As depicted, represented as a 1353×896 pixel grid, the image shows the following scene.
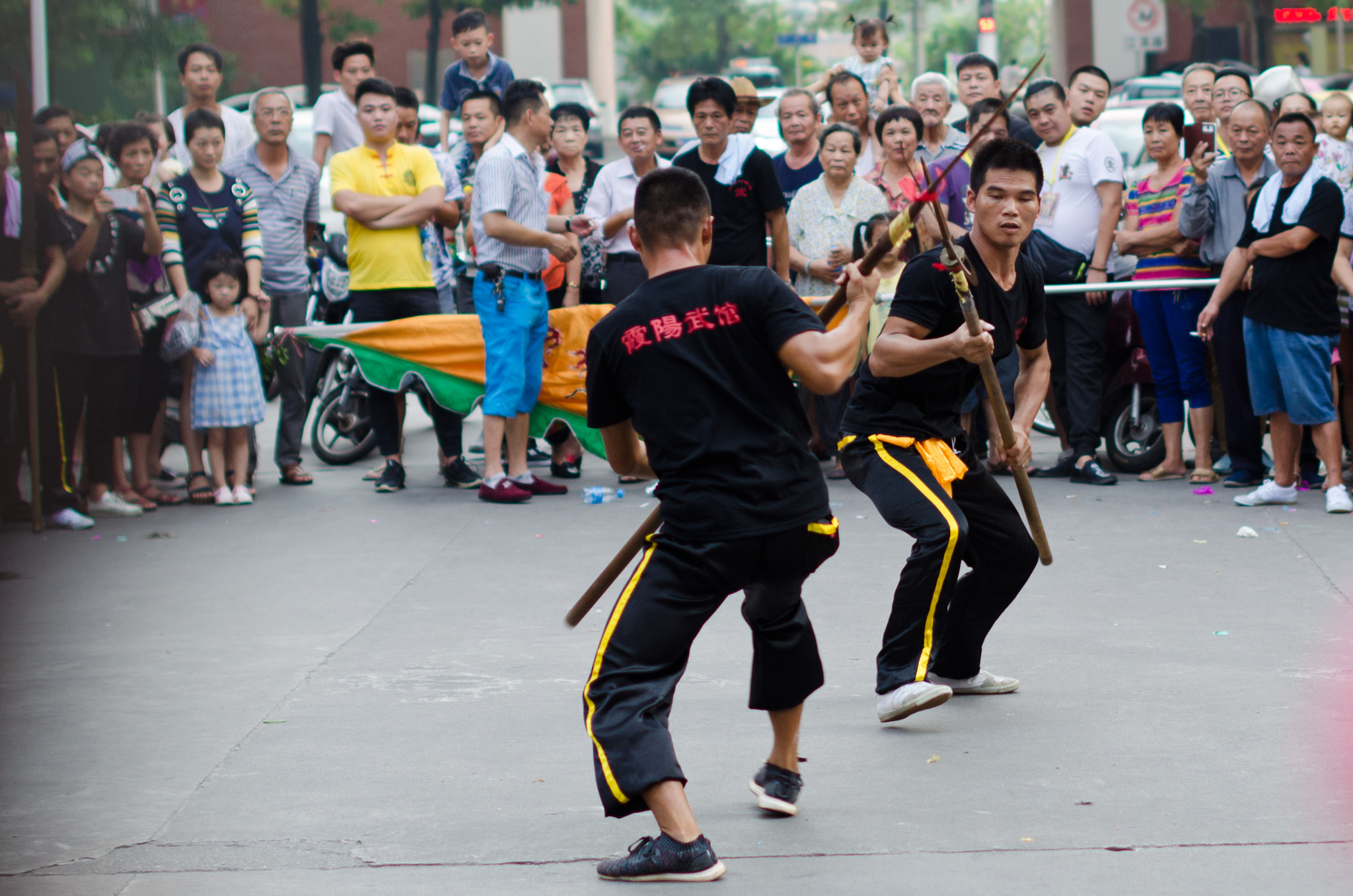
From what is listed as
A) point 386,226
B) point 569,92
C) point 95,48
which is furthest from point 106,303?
point 569,92

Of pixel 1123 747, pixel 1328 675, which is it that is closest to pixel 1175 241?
pixel 1328 675

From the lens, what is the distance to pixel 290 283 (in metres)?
9.66

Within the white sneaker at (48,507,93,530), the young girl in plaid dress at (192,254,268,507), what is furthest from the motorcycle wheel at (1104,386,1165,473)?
the white sneaker at (48,507,93,530)

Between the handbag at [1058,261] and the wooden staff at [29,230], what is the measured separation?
18.3 feet

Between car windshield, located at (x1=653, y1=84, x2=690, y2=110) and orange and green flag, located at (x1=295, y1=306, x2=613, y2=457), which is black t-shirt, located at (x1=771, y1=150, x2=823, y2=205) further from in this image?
car windshield, located at (x1=653, y1=84, x2=690, y2=110)

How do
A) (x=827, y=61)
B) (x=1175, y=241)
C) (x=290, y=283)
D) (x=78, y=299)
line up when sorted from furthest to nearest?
(x=827, y=61), (x=290, y=283), (x=1175, y=241), (x=78, y=299)

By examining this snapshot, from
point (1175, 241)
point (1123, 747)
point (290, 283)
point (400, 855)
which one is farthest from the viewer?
point (290, 283)

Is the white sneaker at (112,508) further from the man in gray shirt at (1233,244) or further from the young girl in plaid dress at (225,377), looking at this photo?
the man in gray shirt at (1233,244)

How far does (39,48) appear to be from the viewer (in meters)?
1.78

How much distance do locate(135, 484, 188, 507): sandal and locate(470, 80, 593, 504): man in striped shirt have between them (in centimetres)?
181

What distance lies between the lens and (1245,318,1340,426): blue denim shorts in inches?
314

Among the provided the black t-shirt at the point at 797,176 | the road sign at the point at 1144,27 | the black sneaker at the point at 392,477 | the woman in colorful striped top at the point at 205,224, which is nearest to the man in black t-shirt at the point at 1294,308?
the black t-shirt at the point at 797,176

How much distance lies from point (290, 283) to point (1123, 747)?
6673mm

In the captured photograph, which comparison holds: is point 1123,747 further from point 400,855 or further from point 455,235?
point 455,235
